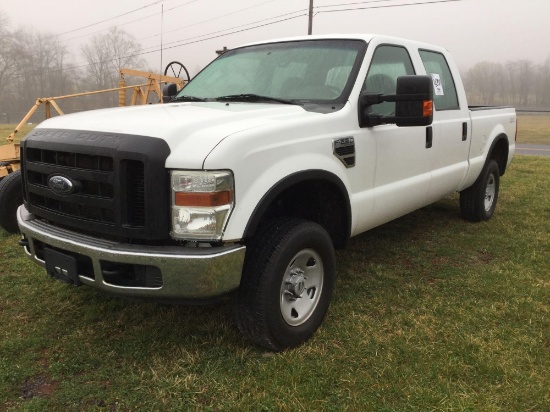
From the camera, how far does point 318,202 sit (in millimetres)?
3240

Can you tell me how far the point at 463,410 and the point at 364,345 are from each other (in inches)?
27.7

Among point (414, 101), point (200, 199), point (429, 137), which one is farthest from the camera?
point (429, 137)

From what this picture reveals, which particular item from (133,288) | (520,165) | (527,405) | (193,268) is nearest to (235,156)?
(193,268)

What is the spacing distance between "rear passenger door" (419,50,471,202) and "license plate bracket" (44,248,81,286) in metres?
3.00

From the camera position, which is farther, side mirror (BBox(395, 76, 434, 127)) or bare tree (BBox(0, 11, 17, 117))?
bare tree (BBox(0, 11, 17, 117))

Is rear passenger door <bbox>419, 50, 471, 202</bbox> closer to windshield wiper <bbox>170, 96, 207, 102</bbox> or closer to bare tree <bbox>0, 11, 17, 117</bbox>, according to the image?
windshield wiper <bbox>170, 96, 207, 102</bbox>

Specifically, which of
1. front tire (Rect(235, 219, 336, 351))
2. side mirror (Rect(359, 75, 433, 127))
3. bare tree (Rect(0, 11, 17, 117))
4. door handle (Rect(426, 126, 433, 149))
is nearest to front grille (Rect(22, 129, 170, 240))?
front tire (Rect(235, 219, 336, 351))

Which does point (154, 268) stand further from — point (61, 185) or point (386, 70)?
point (386, 70)

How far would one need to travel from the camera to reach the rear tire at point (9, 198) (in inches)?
194

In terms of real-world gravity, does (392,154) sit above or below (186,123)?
below

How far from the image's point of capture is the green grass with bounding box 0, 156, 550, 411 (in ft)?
7.90

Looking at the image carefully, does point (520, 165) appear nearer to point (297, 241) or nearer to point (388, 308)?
point (388, 308)

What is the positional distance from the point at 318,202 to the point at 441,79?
2.18 metres

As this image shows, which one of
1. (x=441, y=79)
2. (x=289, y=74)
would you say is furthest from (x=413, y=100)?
(x=441, y=79)
